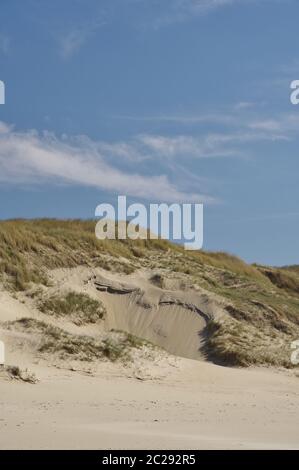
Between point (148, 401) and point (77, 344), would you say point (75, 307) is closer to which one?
point (77, 344)

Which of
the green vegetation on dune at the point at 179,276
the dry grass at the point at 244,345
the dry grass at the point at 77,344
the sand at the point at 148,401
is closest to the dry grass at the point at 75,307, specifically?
the green vegetation on dune at the point at 179,276

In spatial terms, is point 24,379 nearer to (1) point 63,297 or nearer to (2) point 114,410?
(2) point 114,410

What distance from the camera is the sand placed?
9.27 metres

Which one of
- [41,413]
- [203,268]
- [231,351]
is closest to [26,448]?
[41,413]

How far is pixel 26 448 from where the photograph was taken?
8.45m

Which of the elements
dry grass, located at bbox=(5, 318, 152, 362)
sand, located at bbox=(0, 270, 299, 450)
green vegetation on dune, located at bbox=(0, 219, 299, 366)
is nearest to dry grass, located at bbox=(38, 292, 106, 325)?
green vegetation on dune, located at bbox=(0, 219, 299, 366)

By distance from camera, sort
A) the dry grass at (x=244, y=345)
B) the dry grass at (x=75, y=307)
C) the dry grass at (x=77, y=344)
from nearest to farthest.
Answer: the dry grass at (x=77, y=344) < the dry grass at (x=244, y=345) < the dry grass at (x=75, y=307)

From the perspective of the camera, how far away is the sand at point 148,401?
927cm

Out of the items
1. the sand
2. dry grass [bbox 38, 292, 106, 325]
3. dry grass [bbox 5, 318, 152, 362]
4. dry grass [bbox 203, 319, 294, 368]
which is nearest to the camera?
the sand

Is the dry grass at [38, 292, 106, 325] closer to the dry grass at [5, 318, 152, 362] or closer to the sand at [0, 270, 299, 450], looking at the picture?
the sand at [0, 270, 299, 450]

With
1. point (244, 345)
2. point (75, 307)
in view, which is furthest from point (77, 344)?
point (244, 345)

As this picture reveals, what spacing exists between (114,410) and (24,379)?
2560 millimetres

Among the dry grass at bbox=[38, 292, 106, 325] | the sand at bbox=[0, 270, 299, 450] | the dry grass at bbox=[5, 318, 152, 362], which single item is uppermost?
the dry grass at bbox=[38, 292, 106, 325]

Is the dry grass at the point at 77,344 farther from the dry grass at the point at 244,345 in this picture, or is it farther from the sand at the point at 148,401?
the dry grass at the point at 244,345
